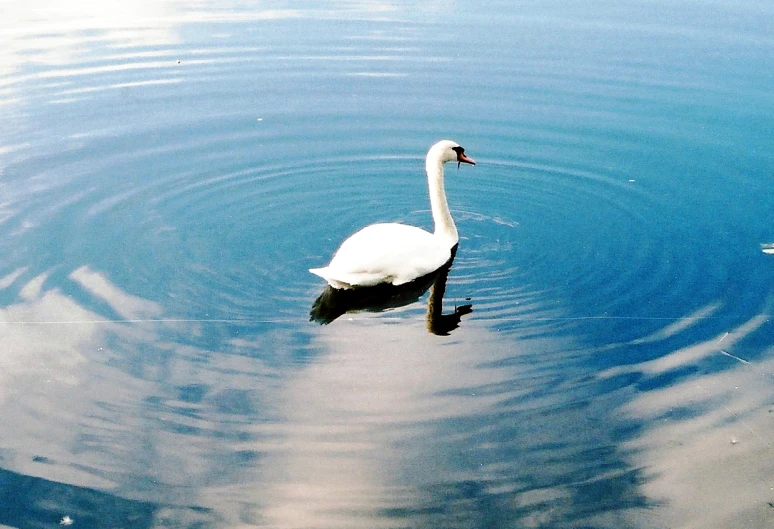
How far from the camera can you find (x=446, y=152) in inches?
404

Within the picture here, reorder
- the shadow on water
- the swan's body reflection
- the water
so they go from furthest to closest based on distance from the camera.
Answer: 1. the swan's body reflection
2. the water
3. the shadow on water

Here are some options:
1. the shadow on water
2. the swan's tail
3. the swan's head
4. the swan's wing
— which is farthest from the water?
the swan's head

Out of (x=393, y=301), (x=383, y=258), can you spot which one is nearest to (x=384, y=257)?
(x=383, y=258)

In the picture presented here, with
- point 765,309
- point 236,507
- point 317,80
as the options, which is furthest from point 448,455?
point 317,80

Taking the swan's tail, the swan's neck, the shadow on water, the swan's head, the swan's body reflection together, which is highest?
the swan's head

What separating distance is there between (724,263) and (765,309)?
98 centimetres

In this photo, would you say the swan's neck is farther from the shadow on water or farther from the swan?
the shadow on water

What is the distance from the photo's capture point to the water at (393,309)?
6191 mm

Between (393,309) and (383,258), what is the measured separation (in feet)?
1.48

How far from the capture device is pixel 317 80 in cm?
1543

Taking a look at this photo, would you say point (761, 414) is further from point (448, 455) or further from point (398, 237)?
point (398, 237)

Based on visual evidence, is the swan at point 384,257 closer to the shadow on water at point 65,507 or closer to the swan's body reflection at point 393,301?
the swan's body reflection at point 393,301

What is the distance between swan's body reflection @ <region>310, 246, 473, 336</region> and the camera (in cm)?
820

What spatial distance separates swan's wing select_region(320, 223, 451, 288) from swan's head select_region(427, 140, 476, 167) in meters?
1.39
